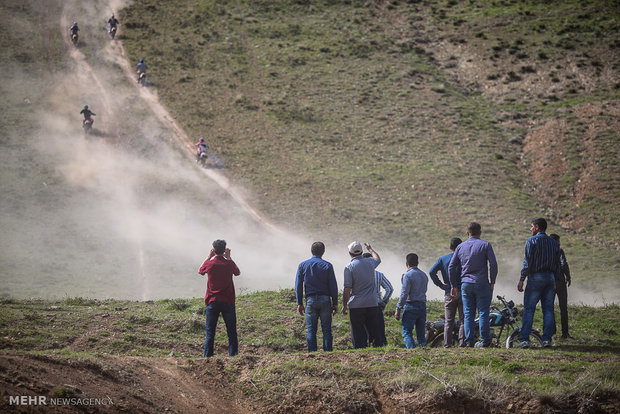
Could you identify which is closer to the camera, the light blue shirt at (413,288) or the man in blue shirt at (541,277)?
the man in blue shirt at (541,277)

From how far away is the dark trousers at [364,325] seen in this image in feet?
35.0

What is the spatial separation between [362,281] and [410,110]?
117 ft

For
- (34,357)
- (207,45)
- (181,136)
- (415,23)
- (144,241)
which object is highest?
(415,23)

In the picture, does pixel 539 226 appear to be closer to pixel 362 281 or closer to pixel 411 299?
pixel 411 299

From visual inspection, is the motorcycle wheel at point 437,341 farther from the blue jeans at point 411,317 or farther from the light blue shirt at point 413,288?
the light blue shirt at point 413,288

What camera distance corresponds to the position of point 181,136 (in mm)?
40531

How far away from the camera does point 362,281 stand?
34.6ft

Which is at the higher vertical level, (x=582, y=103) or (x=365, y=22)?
(x=365, y=22)

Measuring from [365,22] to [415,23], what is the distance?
5.09 meters

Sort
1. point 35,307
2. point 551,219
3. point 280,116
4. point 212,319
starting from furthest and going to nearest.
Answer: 1. point 280,116
2. point 551,219
3. point 35,307
4. point 212,319

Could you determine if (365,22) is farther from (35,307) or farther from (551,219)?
(35,307)

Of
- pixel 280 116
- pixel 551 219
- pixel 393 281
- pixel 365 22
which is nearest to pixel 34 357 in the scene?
pixel 393 281

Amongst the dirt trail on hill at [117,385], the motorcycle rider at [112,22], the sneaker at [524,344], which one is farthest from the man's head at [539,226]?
Answer: the motorcycle rider at [112,22]

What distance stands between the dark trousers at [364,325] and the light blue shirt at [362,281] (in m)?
0.15
